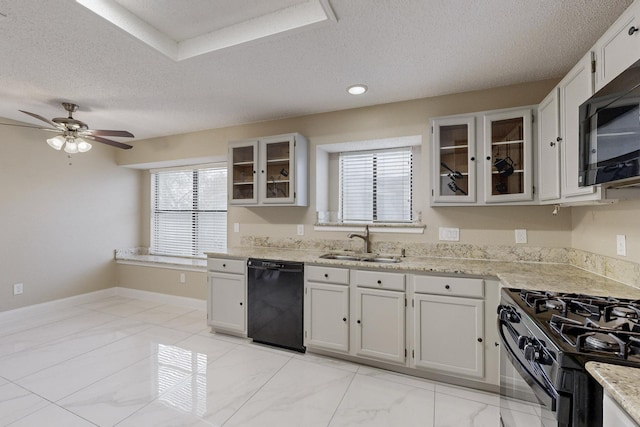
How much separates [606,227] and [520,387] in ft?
4.69

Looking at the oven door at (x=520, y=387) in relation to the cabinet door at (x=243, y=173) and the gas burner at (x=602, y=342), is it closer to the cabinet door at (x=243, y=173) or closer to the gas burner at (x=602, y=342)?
the gas burner at (x=602, y=342)

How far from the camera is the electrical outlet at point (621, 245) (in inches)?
70.2

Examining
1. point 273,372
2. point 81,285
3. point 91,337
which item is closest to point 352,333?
point 273,372

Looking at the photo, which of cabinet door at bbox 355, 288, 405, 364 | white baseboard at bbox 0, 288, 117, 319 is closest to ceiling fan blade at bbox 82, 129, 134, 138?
white baseboard at bbox 0, 288, 117, 319

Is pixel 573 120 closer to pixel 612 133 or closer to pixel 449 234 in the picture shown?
pixel 612 133

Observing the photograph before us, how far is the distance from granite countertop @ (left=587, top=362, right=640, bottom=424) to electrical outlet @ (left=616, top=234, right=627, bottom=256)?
1.40 m

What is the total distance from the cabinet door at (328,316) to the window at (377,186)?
111cm

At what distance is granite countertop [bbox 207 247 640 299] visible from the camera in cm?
168

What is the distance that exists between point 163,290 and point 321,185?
294 centimetres

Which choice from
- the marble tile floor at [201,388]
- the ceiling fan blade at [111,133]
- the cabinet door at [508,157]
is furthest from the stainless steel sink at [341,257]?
the ceiling fan blade at [111,133]

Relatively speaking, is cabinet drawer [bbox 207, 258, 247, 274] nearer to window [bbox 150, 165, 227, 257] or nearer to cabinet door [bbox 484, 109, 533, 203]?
window [bbox 150, 165, 227, 257]

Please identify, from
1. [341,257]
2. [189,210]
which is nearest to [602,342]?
[341,257]

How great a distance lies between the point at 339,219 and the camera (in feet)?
11.6

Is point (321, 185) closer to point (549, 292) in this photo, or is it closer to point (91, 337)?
point (549, 292)
